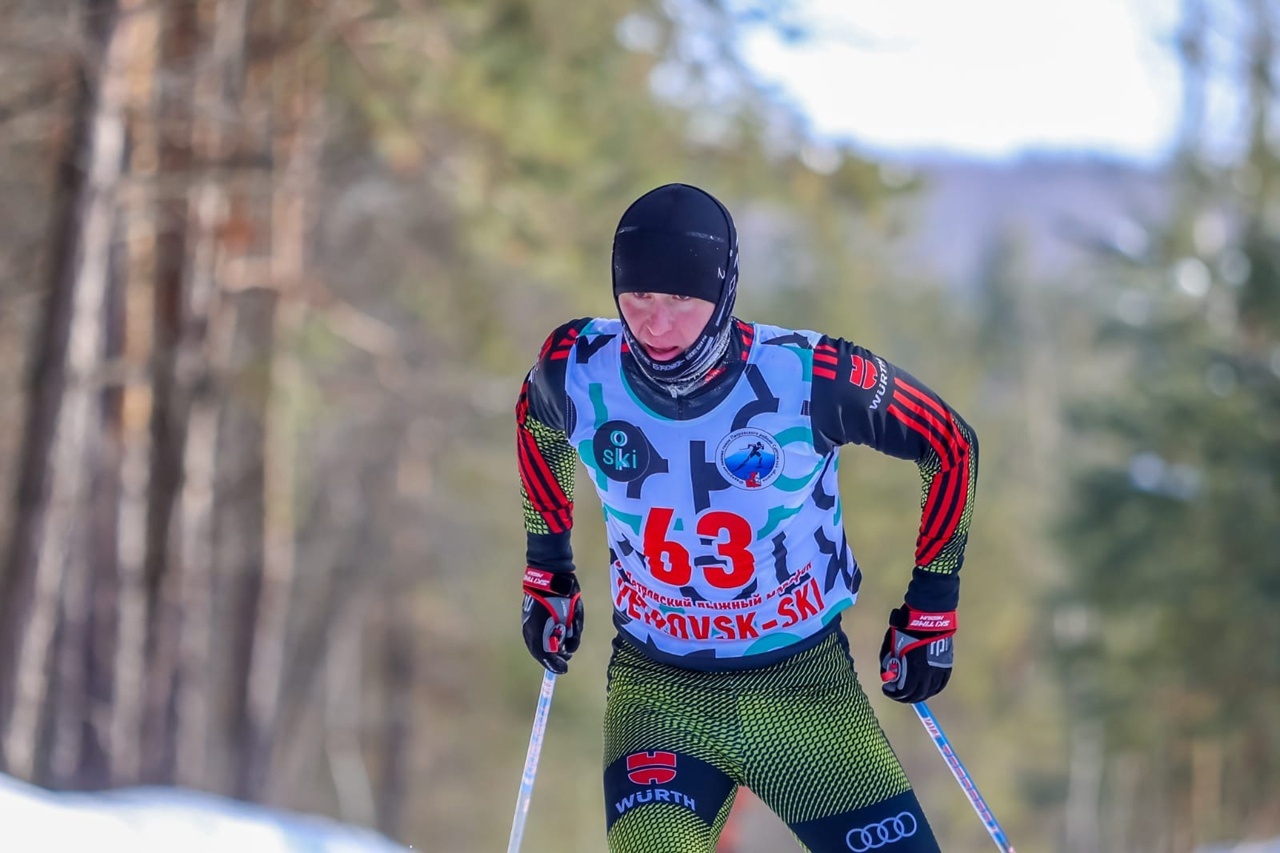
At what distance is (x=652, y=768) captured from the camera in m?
3.82

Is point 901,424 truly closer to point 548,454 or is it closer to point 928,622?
point 928,622

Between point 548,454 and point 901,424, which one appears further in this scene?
point 548,454

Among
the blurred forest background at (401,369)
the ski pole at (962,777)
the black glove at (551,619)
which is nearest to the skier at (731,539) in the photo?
the ski pole at (962,777)

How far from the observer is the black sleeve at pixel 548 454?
3.98 meters

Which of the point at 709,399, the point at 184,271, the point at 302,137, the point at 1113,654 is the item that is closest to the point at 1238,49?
the point at 1113,654

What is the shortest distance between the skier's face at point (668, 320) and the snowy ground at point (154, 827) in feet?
7.69

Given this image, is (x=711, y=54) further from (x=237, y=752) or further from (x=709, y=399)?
(x=709, y=399)

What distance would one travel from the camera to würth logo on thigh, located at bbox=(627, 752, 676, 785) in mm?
3803

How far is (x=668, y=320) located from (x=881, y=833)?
135 cm

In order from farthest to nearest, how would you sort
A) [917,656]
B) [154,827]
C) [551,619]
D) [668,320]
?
[154,827]
[551,619]
[917,656]
[668,320]

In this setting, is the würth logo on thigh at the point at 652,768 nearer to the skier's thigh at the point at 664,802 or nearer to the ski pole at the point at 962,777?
the skier's thigh at the point at 664,802

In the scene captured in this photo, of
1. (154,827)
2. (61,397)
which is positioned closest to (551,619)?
(154,827)

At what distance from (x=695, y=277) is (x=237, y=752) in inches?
557

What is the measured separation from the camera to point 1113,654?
73.6ft
